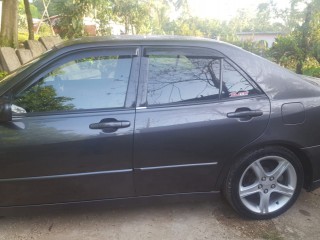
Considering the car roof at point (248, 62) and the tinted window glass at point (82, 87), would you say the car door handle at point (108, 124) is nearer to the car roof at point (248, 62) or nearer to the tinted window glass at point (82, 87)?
the tinted window glass at point (82, 87)

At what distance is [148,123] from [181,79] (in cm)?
47

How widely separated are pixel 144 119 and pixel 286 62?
9.62 m

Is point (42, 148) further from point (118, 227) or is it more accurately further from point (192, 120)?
point (192, 120)

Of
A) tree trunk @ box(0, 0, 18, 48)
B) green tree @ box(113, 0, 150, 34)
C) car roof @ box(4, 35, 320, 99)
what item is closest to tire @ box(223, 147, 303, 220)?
car roof @ box(4, 35, 320, 99)


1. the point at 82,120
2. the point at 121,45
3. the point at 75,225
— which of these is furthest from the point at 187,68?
the point at 75,225

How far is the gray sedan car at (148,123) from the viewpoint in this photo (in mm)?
2494

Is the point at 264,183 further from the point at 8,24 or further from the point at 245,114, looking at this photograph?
the point at 8,24

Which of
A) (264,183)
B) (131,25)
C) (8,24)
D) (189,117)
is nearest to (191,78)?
(189,117)

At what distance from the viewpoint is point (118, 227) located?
2.88m

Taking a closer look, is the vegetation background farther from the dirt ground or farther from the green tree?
the dirt ground

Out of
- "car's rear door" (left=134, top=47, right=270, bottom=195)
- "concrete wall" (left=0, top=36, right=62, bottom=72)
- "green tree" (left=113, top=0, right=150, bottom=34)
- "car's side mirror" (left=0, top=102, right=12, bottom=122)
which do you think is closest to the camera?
"car's side mirror" (left=0, top=102, right=12, bottom=122)

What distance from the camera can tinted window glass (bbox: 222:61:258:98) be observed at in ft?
8.98

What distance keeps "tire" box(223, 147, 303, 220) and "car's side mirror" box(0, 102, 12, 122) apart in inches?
71.4

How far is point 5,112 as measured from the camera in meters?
2.35
